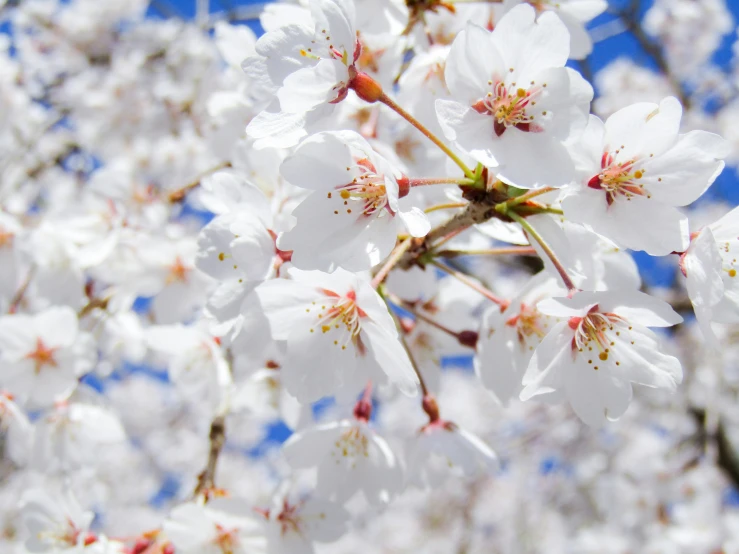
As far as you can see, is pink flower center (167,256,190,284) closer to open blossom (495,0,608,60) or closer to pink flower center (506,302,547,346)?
pink flower center (506,302,547,346)

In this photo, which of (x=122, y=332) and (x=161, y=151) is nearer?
(x=122, y=332)

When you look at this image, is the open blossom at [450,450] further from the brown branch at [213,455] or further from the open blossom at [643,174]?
the open blossom at [643,174]

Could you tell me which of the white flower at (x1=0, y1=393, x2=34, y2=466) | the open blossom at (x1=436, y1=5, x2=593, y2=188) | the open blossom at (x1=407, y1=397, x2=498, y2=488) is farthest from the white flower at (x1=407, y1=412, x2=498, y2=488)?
the white flower at (x1=0, y1=393, x2=34, y2=466)

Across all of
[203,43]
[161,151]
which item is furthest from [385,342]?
[203,43]

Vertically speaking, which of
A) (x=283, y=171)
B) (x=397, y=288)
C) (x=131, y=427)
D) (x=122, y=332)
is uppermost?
(x=283, y=171)

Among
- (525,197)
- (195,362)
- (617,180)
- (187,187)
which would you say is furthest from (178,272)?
(617,180)

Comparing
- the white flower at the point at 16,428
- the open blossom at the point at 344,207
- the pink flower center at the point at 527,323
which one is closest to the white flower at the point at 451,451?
the pink flower center at the point at 527,323

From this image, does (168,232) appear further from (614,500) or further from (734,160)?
(734,160)
